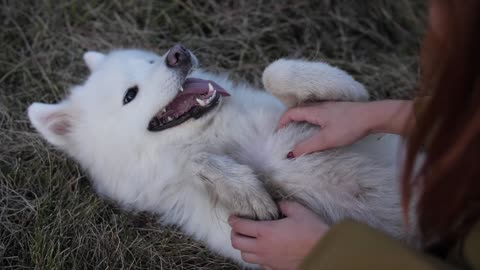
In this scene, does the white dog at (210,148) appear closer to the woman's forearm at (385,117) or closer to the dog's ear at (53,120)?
the dog's ear at (53,120)

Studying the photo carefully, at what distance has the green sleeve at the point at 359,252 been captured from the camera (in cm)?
158

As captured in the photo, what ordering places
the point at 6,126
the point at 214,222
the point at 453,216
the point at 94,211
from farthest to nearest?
the point at 6,126 < the point at 94,211 < the point at 214,222 < the point at 453,216

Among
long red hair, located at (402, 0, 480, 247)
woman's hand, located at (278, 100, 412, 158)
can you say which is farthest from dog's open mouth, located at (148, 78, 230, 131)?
long red hair, located at (402, 0, 480, 247)

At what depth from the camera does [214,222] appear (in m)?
2.47

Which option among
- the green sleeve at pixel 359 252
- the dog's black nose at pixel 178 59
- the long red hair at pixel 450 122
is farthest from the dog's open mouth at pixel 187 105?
the long red hair at pixel 450 122

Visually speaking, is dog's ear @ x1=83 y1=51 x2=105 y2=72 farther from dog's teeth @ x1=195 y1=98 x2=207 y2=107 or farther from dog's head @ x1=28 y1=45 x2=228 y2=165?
dog's teeth @ x1=195 y1=98 x2=207 y2=107

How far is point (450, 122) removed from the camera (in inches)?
55.6

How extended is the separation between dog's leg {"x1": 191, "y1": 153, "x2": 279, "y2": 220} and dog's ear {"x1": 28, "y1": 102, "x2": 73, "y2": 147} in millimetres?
891

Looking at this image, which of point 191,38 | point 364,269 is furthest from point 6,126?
point 364,269

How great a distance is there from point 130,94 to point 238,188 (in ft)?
2.52

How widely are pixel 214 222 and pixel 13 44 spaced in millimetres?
2344

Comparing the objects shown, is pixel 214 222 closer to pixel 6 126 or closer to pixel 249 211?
pixel 249 211

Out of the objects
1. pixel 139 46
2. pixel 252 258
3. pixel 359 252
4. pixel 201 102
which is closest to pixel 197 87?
pixel 201 102

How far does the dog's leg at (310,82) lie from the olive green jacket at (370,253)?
2.86 feet
